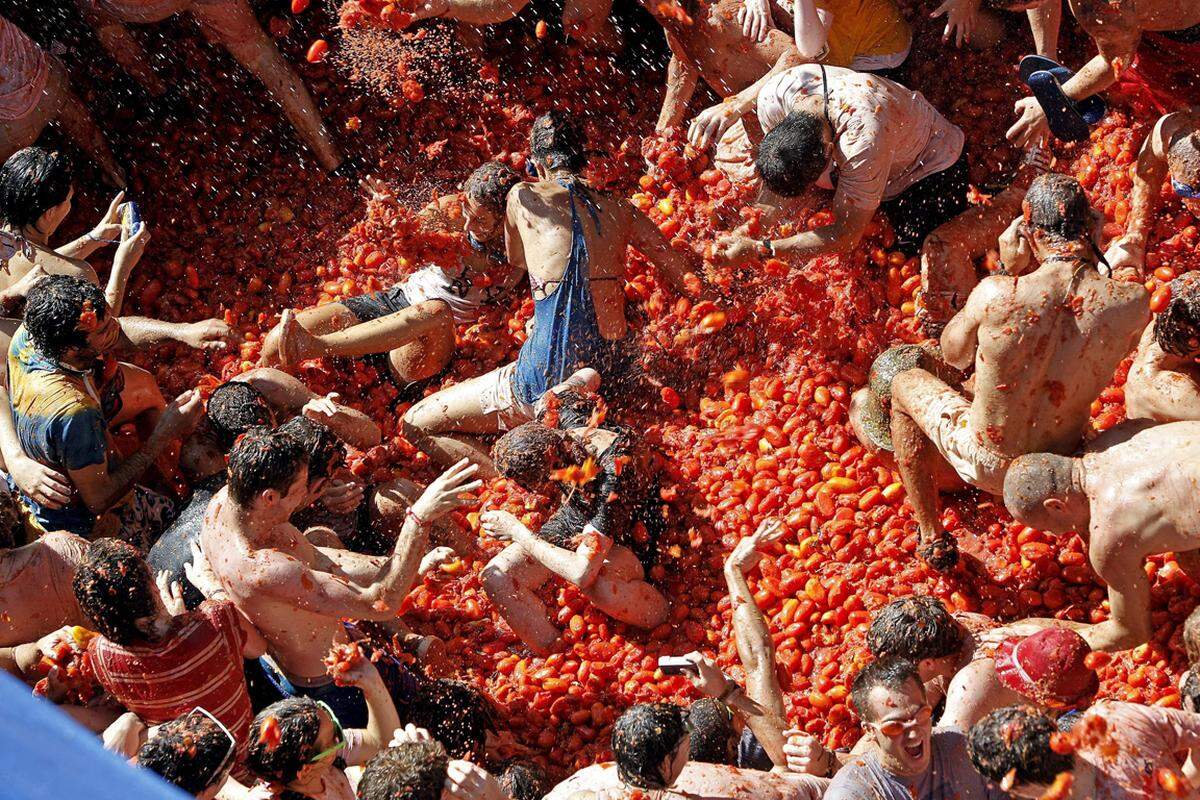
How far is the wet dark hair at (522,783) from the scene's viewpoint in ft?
16.0

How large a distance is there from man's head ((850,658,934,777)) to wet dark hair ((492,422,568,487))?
214 centimetres

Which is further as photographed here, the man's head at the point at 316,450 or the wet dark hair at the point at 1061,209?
the man's head at the point at 316,450

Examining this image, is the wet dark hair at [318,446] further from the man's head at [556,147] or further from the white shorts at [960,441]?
the white shorts at [960,441]

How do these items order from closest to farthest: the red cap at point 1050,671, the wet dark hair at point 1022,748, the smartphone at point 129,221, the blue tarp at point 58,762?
the blue tarp at point 58,762 → the wet dark hair at point 1022,748 → the red cap at point 1050,671 → the smartphone at point 129,221

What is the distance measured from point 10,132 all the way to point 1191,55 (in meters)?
6.34

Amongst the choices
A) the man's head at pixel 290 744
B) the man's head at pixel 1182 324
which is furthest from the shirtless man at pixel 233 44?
the man's head at pixel 1182 324

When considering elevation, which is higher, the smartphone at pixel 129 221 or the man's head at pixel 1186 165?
the smartphone at pixel 129 221

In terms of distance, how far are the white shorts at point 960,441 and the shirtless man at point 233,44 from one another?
15.0 ft

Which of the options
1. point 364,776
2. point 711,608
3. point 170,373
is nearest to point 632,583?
point 711,608

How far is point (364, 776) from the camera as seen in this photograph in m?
4.07

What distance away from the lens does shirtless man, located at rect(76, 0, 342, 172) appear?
26.6 ft

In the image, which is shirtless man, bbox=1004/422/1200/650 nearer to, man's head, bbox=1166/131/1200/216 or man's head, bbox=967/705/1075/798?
man's head, bbox=967/705/1075/798

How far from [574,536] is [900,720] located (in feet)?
7.08

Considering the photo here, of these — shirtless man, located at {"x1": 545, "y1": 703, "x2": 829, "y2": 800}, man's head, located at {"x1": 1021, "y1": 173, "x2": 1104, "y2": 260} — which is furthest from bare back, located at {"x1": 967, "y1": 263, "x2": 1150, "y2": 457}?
shirtless man, located at {"x1": 545, "y1": 703, "x2": 829, "y2": 800}
